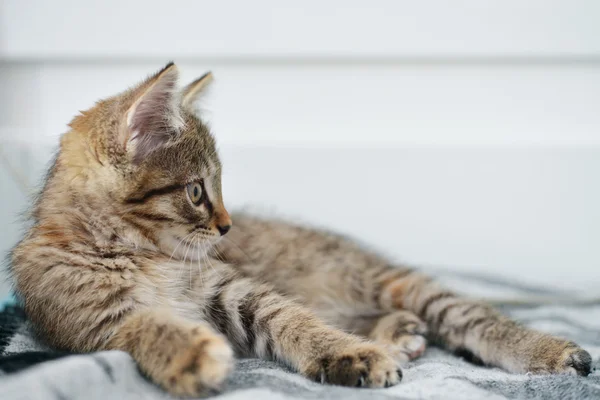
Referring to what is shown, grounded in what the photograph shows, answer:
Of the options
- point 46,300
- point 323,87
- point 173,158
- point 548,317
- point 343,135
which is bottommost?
point 46,300

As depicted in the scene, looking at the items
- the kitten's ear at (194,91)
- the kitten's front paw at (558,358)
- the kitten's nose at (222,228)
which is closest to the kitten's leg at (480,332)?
the kitten's front paw at (558,358)

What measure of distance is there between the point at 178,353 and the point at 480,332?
0.86 m

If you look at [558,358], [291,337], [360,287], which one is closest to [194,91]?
[291,337]

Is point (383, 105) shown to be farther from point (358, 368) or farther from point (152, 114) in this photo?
point (358, 368)

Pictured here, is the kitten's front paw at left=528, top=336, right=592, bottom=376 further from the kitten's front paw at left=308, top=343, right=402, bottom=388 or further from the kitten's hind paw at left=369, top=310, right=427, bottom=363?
the kitten's front paw at left=308, top=343, right=402, bottom=388

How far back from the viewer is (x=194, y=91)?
1.48 metres

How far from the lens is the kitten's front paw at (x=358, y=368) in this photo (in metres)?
1.08

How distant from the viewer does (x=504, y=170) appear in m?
2.25

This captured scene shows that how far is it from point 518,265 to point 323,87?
1.12m

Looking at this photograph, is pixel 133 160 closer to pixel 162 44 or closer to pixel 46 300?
pixel 46 300

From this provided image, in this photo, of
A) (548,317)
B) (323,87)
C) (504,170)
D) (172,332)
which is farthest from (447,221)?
(172,332)

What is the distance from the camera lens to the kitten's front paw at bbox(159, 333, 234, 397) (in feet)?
3.16

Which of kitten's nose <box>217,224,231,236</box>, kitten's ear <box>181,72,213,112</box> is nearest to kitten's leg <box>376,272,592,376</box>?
kitten's nose <box>217,224,231,236</box>

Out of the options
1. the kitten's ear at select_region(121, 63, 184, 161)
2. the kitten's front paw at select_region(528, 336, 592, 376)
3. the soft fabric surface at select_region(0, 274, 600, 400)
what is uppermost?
the kitten's ear at select_region(121, 63, 184, 161)
